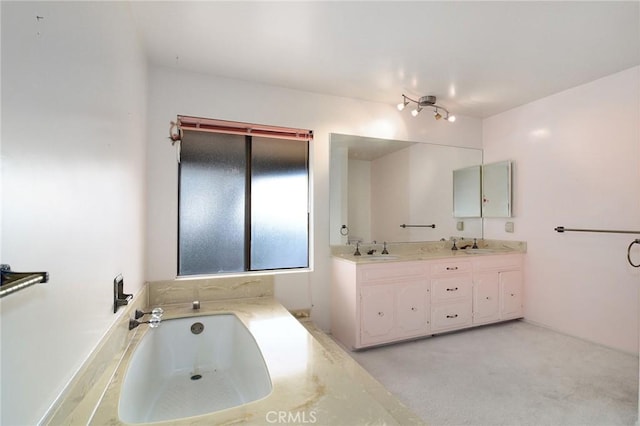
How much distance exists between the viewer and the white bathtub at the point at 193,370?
1.60 m

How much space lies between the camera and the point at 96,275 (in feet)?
4.00

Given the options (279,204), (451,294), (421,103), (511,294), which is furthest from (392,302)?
(421,103)

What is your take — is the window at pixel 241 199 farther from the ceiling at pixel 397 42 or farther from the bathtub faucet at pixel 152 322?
the bathtub faucet at pixel 152 322

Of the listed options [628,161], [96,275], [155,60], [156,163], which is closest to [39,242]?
[96,275]

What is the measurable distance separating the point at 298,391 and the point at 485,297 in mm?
2622

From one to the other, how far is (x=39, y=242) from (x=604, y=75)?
391 cm

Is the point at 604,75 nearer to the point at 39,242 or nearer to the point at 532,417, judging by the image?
the point at 532,417

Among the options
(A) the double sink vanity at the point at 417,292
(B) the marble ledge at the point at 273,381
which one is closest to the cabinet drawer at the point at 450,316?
(A) the double sink vanity at the point at 417,292

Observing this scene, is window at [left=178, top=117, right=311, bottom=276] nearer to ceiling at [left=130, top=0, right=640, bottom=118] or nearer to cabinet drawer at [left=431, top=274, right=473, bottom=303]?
ceiling at [left=130, top=0, right=640, bottom=118]

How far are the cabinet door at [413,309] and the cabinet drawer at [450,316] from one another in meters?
0.10

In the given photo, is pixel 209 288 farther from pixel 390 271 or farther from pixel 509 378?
pixel 509 378

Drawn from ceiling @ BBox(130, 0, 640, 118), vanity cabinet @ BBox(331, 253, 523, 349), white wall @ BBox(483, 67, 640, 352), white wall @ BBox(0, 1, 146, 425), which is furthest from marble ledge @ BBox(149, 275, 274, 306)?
white wall @ BBox(483, 67, 640, 352)

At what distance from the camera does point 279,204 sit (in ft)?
9.62

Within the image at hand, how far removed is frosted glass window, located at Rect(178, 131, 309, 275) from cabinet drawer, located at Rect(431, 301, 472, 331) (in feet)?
4.47
